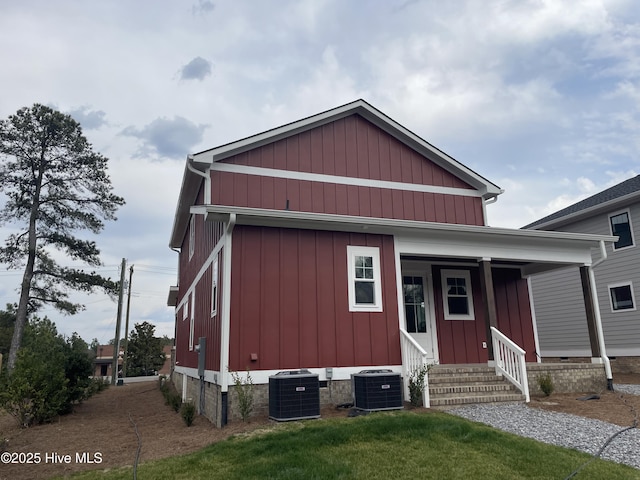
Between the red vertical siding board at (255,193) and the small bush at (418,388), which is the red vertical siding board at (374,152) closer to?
the red vertical siding board at (255,193)

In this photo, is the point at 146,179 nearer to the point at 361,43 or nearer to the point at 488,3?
the point at 361,43

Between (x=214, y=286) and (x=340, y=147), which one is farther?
(x=340, y=147)

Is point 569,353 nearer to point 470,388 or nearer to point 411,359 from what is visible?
point 470,388

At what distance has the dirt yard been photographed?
5980 mm

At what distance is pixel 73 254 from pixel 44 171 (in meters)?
3.74

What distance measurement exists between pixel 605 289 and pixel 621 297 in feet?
1.90

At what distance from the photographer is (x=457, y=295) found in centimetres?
1136

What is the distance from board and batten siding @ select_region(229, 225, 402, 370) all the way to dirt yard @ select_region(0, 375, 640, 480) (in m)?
1.02

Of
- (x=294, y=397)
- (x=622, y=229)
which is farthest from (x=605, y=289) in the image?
(x=294, y=397)

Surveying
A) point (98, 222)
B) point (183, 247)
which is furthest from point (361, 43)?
point (98, 222)

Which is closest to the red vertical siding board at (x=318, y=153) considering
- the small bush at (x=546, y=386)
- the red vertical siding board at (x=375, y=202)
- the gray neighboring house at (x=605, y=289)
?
the red vertical siding board at (x=375, y=202)

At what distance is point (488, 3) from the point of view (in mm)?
10977

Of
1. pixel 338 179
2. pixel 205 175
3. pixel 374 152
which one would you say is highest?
pixel 374 152

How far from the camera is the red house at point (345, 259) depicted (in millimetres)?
7777
